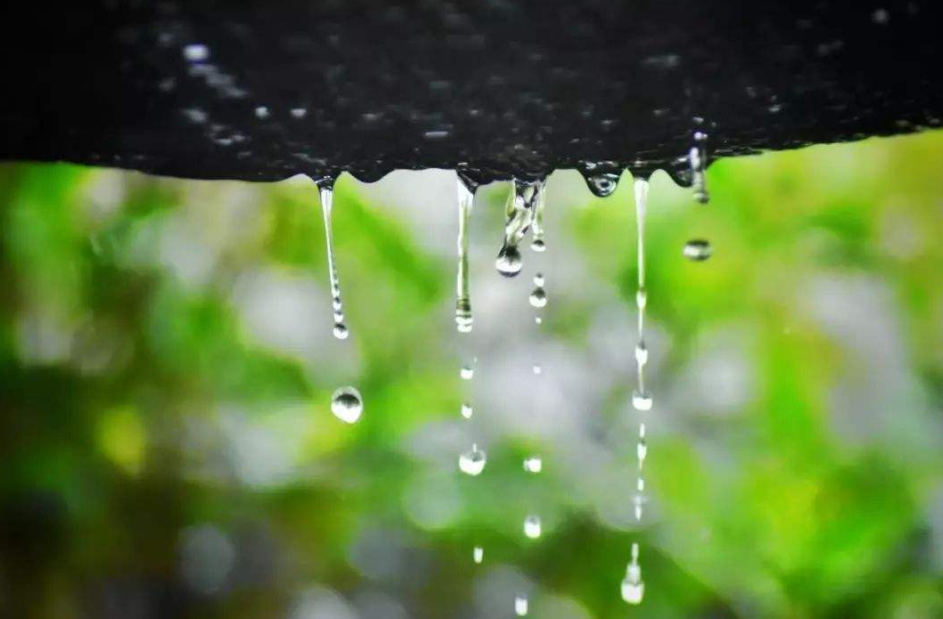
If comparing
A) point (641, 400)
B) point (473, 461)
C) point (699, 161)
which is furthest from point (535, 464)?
point (699, 161)

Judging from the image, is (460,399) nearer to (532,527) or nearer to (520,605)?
(532,527)

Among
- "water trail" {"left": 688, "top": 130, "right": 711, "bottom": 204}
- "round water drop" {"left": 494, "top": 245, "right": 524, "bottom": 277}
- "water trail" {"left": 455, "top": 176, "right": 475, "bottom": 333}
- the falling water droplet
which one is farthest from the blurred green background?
"water trail" {"left": 688, "top": 130, "right": 711, "bottom": 204}

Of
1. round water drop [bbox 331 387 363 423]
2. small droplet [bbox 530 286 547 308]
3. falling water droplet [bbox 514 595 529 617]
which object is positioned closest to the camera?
small droplet [bbox 530 286 547 308]

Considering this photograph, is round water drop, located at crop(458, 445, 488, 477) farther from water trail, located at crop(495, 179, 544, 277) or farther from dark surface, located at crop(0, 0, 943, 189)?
dark surface, located at crop(0, 0, 943, 189)

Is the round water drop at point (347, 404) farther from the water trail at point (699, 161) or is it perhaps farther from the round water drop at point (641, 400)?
the water trail at point (699, 161)

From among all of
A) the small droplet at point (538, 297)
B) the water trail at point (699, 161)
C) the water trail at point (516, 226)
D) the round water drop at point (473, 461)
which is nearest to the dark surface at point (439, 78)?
the water trail at point (699, 161)

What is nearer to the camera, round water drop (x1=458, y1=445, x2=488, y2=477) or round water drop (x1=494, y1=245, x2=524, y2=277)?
round water drop (x1=494, y1=245, x2=524, y2=277)

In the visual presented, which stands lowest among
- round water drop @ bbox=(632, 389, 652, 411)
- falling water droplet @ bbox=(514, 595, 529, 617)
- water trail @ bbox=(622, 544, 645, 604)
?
falling water droplet @ bbox=(514, 595, 529, 617)
